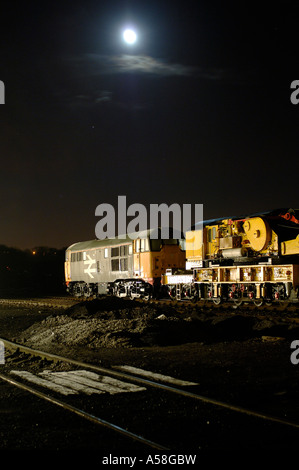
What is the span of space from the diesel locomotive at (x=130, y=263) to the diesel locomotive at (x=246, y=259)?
351 cm

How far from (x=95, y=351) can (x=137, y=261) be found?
57.9ft

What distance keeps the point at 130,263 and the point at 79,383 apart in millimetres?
22170

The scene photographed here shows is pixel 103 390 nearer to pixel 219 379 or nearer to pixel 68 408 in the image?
pixel 68 408

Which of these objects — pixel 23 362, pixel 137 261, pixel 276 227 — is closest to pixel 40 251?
pixel 137 261

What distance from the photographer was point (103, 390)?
8.02 m

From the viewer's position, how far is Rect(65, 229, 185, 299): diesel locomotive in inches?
1160

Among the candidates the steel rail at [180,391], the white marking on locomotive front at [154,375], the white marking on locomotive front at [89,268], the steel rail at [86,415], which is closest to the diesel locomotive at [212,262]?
the white marking on locomotive front at [89,268]

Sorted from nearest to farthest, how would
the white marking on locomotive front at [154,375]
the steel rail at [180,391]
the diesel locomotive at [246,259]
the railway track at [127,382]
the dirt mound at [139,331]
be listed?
1. the railway track at [127,382]
2. the steel rail at [180,391]
3. the white marking on locomotive front at [154,375]
4. the dirt mound at [139,331]
5. the diesel locomotive at [246,259]

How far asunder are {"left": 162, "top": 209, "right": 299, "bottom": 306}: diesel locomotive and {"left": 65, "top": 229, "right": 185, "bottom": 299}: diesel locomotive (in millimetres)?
3507

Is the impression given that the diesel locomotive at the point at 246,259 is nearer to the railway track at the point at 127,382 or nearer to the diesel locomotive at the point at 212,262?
the diesel locomotive at the point at 212,262

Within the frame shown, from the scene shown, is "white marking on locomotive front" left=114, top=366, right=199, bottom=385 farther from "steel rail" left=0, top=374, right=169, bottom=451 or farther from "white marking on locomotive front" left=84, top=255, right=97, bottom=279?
"white marking on locomotive front" left=84, top=255, right=97, bottom=279

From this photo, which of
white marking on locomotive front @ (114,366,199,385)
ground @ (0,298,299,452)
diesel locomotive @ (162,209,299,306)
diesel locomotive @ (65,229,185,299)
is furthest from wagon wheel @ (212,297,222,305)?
white marking on locomotive front @ (114,366,199,385)

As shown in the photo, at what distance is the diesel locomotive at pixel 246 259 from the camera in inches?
781

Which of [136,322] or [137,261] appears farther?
[137,261]
